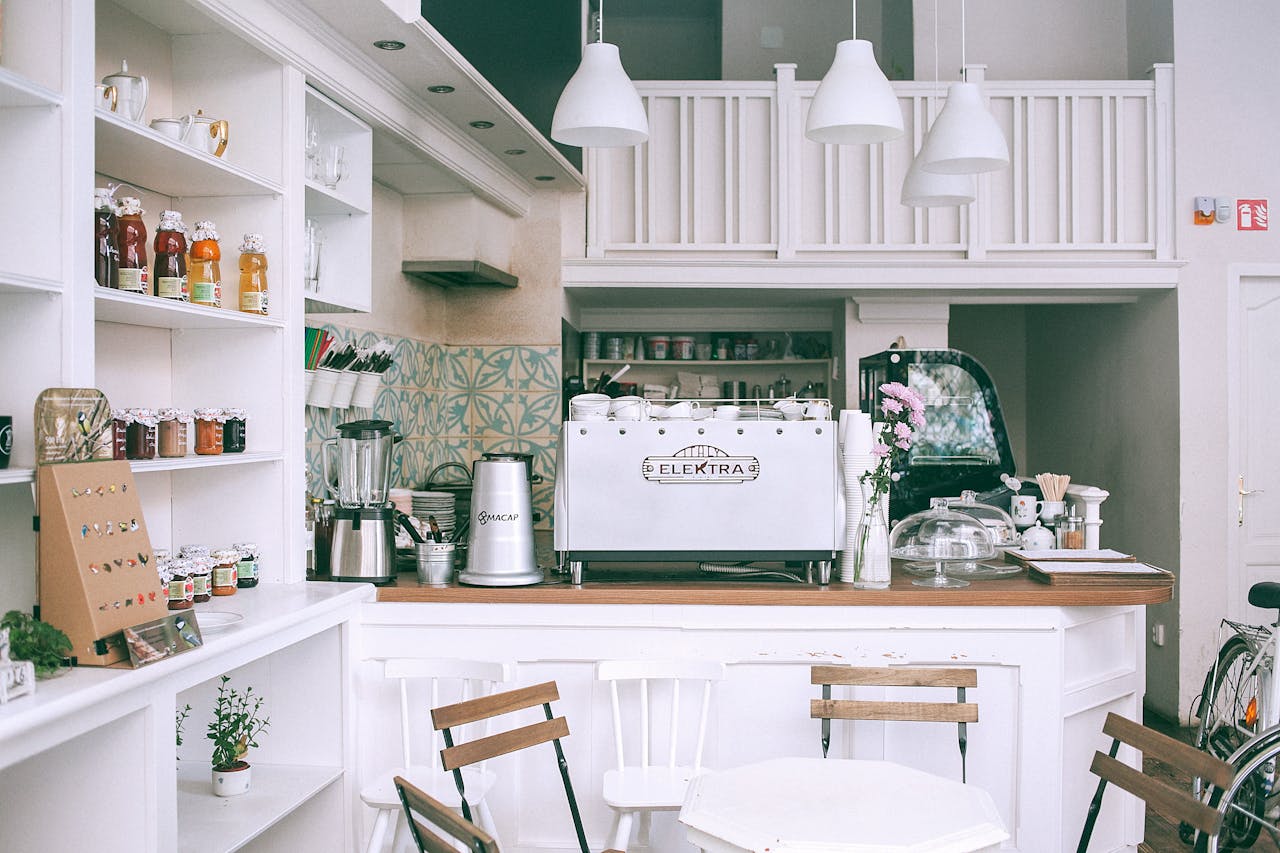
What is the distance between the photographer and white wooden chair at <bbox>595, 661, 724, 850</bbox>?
8.83 ft

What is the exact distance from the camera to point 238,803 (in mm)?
2756

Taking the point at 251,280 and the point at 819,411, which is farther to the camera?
the point at 819,411

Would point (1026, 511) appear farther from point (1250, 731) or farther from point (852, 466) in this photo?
point (852, 466)

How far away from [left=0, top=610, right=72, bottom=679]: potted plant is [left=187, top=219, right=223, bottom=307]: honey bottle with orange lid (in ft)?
3.28

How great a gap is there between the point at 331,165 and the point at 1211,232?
14.1 feet

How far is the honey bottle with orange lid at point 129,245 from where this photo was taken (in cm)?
235

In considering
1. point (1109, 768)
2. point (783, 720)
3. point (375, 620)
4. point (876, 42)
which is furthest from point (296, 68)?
point (876, 42)

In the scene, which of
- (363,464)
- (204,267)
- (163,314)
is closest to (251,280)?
(204,267)

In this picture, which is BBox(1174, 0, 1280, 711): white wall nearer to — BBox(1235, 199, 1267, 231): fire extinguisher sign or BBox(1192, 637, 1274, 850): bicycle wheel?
BBox(1235, 199, 1267, 231): fire extinguisher sign

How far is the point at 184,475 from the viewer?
10.0 ft

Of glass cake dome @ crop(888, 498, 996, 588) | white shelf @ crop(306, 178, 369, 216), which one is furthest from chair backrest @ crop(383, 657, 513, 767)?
white shelf @ crop(306, 178, 369, 216)

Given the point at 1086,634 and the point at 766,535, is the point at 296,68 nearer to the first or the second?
the point at 766,535

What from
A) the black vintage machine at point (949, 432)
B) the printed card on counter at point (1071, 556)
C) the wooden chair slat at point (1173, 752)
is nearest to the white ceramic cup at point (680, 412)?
the printed card on counter at point (1071, 556)

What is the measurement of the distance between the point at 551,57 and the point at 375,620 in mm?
2608
